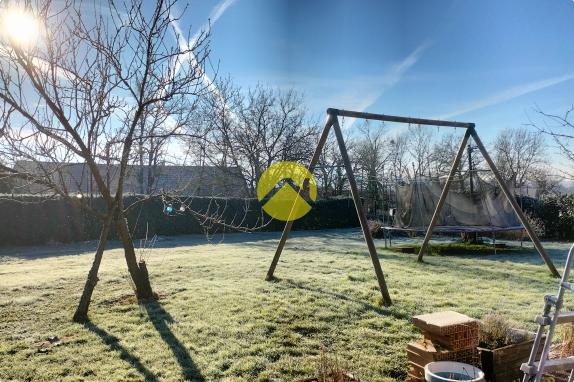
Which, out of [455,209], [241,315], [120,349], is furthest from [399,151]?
[120,349]

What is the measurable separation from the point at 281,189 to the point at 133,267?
57.7ft

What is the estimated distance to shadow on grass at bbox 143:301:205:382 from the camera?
10.7 ft

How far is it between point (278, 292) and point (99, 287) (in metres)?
2.85

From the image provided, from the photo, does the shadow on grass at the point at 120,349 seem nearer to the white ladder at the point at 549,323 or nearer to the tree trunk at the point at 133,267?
the tree trunk at the point at 133,267

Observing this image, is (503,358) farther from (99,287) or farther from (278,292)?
(99,287)

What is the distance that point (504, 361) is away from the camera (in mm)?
2715

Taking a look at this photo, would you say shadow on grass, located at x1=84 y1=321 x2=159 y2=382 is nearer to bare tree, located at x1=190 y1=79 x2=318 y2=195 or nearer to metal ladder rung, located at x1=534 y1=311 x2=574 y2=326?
metal ladder rung, located at x1=534 y1=311 x2=574 y2=326

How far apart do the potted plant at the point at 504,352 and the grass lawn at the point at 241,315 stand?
64cm

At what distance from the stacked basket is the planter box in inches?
2.6

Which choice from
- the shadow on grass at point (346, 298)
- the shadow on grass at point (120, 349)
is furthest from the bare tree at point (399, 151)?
the shadow on grass at point (120, 349)

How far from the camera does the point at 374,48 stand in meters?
5.44

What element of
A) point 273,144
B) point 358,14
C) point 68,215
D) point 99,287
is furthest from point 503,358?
point 273,144

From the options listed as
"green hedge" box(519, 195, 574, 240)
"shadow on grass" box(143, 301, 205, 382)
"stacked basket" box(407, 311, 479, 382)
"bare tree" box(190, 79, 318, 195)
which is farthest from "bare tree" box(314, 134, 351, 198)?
"stacked basket" box(407, 311, 479, 382)

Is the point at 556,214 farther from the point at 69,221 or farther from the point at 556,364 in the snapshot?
the point at 69,221
